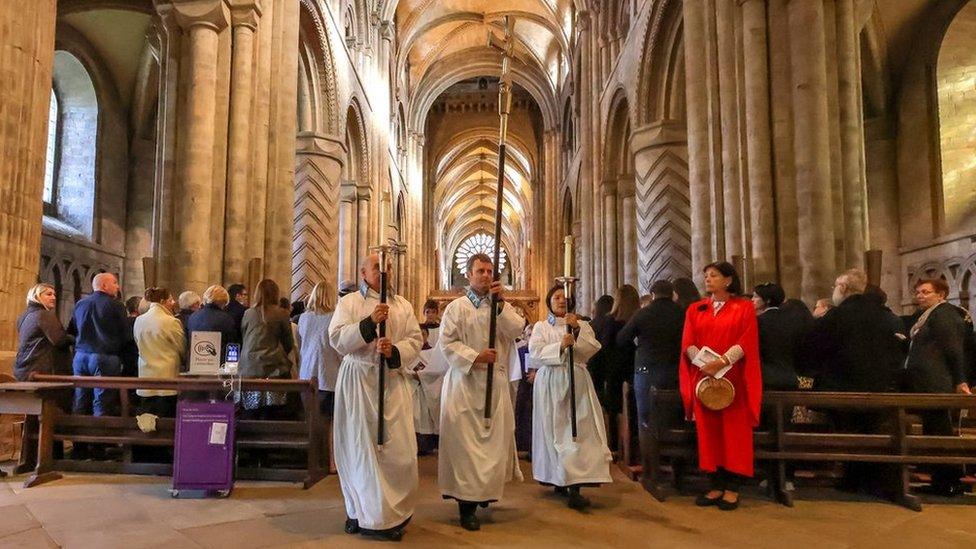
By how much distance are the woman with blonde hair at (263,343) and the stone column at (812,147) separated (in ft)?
18.3

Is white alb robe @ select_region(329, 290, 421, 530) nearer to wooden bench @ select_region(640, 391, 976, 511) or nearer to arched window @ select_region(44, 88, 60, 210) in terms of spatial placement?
wooden bench @ select_region(640, 391, 976, 511)

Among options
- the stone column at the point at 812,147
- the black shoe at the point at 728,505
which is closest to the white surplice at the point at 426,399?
the black shoe at the point at 728,505

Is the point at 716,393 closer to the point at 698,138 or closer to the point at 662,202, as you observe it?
the point at 698,138

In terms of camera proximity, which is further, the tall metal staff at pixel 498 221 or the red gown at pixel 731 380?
the red gown at pixel 731 380

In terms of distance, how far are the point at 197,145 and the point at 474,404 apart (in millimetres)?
6479

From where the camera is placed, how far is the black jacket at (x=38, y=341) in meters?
5.56

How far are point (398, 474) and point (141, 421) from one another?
102 inches

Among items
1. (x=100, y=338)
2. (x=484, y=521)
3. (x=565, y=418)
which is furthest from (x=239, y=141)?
(x=484, y=521)

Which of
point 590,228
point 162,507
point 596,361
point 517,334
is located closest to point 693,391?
point 517,334

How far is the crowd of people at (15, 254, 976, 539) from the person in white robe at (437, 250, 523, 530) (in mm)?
10

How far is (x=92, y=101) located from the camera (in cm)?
1534

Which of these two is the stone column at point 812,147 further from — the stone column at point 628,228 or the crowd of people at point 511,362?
the stone column at point 628,228

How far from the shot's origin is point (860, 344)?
4945mm

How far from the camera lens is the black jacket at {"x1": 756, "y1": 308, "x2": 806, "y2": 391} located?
4.92 metres
